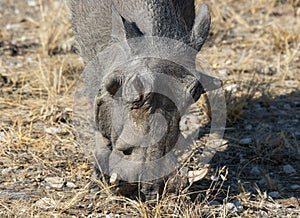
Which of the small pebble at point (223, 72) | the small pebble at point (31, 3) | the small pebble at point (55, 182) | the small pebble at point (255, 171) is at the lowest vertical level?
the small pebble at point (55, 182)

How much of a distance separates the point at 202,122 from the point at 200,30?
71.1 inches

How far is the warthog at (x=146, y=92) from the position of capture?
3.42 meters

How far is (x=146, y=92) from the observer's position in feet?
11.0

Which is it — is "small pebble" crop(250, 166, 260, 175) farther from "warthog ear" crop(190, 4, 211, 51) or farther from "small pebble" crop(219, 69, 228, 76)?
"small pebble" crop(219, 69, 228, 76)

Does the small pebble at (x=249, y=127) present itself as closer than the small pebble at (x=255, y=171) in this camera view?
No

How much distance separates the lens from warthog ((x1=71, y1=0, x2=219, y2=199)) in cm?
342

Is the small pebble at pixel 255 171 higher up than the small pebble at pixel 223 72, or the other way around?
the small pebble at pixel 223 72

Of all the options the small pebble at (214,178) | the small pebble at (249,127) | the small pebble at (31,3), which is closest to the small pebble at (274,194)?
the small pebble at (214,178)

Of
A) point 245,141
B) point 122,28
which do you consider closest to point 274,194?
point 245,141

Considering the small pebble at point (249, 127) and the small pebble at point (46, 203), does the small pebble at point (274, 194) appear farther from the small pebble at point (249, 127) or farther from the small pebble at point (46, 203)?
the small pebble at point (46, 203)

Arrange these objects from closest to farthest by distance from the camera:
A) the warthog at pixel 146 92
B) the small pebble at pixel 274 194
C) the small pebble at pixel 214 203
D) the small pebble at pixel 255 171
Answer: the warthog at pixel 146 92 < the small pebble at pixel 214 203 < the small pebble at pixel 274 194 < the small pebble at pixel 255 171

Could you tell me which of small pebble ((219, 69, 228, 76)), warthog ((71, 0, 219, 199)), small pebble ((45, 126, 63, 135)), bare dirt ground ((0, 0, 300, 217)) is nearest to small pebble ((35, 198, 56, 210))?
bare dirt ground ((0, 0, 300, 217))

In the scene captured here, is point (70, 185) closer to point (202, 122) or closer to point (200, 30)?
point (200, 30)

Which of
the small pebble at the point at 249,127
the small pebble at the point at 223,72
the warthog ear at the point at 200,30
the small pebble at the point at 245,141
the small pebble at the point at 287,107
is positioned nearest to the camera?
the warthog ear at the point at 200,30
